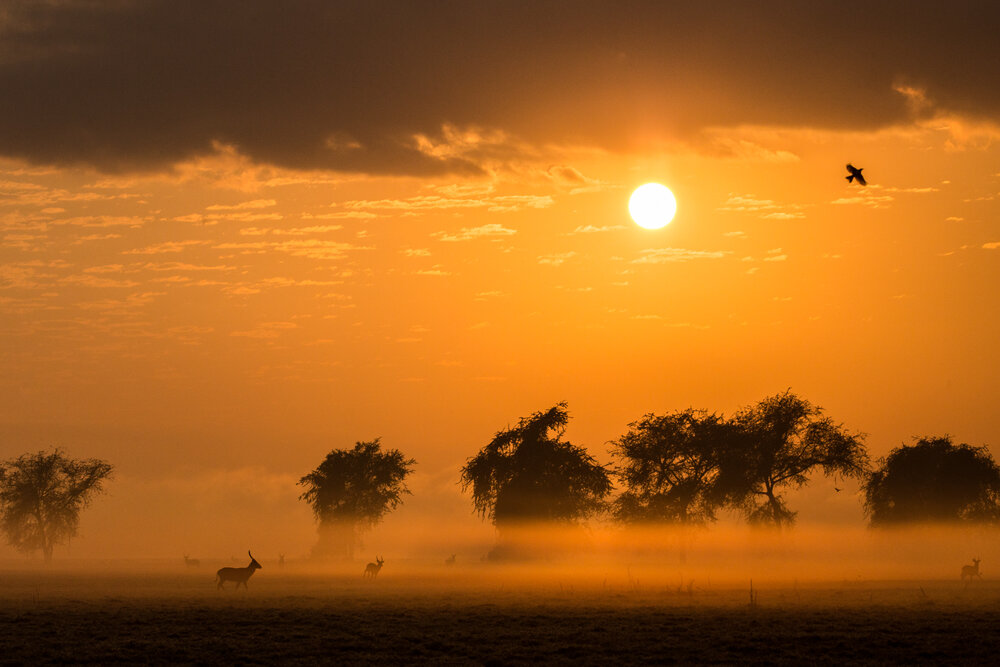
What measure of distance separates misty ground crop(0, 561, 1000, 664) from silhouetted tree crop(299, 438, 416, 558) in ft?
196

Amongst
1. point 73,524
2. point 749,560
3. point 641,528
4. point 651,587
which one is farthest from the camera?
point 73,524

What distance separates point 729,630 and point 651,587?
83.8ft

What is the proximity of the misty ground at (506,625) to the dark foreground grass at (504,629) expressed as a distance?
0.08 metres

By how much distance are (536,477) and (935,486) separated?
3471 centimetres

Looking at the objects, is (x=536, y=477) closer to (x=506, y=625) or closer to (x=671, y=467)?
(x=671, y=467)

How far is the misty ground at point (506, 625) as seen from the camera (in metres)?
39.5

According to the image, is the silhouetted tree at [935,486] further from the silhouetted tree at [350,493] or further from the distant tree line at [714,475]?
the silhouetted tree at [350,493]

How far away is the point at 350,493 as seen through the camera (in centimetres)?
12750

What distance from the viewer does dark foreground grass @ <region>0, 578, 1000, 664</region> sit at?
3931 cm

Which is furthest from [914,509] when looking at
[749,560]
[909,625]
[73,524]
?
[73,524]

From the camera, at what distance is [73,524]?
431 feet

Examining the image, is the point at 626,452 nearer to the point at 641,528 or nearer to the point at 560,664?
the point at 641,528

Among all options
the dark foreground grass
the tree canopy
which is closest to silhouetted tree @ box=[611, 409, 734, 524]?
the tree canopy

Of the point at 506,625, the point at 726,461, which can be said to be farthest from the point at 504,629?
the point at 726,461
